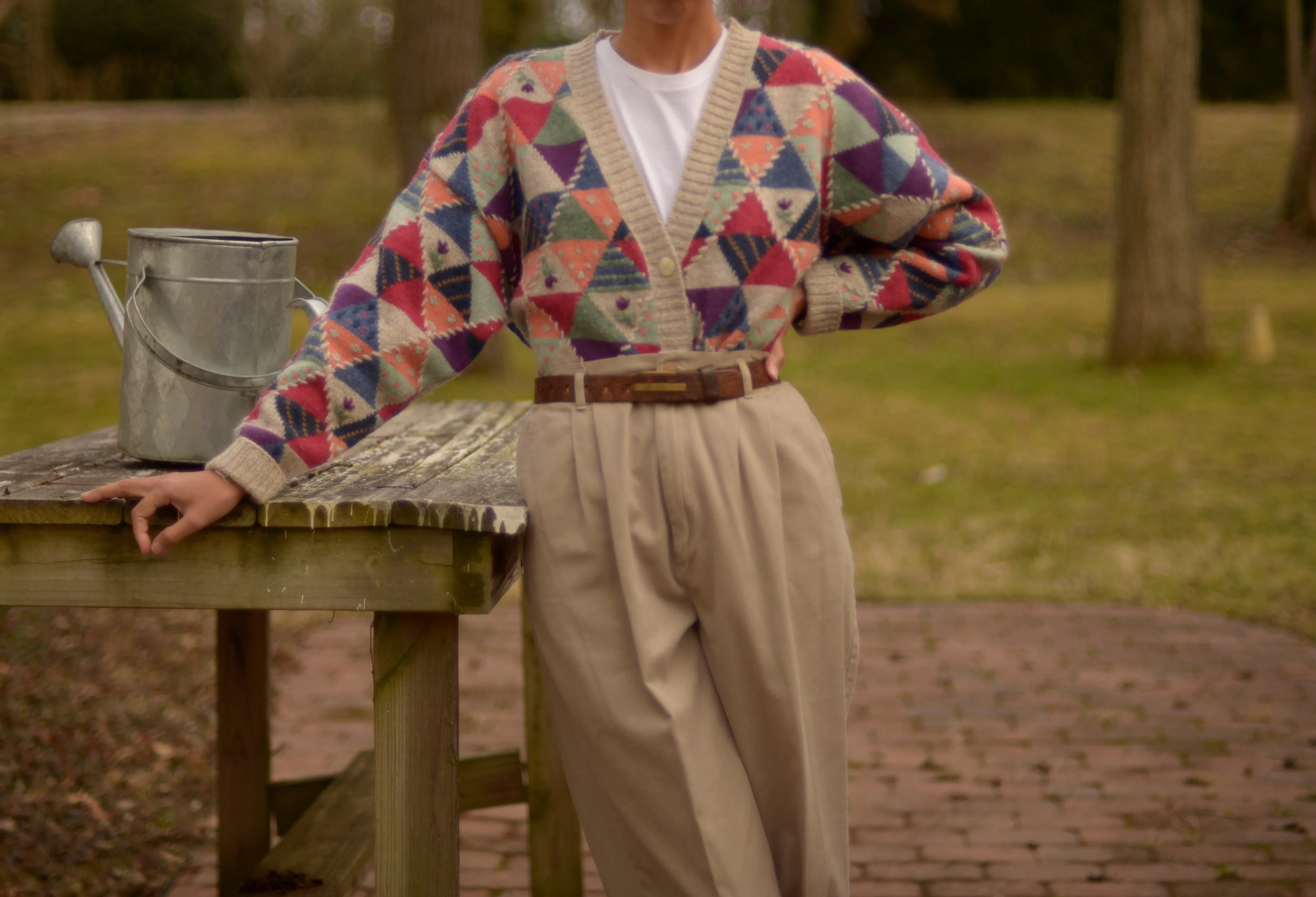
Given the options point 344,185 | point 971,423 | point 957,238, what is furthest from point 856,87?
point 344,185

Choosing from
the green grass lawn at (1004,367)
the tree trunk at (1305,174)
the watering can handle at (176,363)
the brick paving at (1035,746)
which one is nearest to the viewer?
the watering can handle at (176,363)

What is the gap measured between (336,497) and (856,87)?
38.8 inches

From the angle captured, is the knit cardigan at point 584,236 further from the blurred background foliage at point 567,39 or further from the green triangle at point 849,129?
the blurred background foliage at point 567,39

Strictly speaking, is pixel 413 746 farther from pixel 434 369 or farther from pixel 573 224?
pixel 573 224

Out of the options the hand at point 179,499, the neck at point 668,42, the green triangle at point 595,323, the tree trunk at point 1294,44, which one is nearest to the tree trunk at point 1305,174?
the tree trunk at point 1294,44

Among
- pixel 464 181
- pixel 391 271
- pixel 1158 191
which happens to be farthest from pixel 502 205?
pixel 1158 191

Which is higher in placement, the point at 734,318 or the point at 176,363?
the point at 734,318

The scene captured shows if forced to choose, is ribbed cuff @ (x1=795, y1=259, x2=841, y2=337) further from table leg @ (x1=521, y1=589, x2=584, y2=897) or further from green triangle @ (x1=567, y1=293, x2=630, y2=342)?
table leg @ (x1=521, y1=589, x2=584, y2=897)

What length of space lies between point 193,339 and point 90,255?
313 millimetres

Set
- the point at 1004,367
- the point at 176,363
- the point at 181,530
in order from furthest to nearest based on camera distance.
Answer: the point at 1004,367 → the point at 176,363 → the point at 181,530

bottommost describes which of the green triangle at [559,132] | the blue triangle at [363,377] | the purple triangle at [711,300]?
the blue triangle at [363,377]

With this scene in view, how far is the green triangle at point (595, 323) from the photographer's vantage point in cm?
193

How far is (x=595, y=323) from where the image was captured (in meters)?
1.94

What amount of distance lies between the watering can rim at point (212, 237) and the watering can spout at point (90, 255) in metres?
0.07
